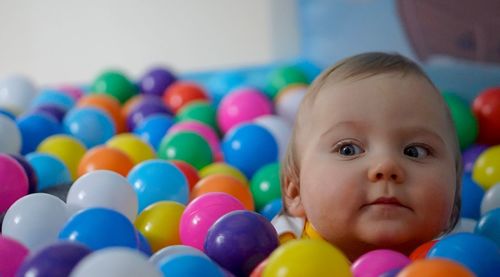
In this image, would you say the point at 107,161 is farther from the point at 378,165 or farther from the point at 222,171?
the point at 378,165

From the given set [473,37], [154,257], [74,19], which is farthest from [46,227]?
[74,19]

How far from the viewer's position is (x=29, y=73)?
3.74 m

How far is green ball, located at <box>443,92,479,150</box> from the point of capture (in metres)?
1.87

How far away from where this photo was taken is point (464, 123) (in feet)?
6.16

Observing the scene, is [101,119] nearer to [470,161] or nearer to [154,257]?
[470,161]

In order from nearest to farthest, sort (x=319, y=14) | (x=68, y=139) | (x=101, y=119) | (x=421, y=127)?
(x=421, y=127), (x=68, y=139), (x=101, y=119), (x=319, y=14)

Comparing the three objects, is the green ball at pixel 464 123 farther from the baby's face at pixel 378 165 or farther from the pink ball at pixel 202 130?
the baby's face at pixel 378 165

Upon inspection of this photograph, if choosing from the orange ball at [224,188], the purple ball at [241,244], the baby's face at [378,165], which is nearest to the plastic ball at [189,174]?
the orange ball at [224,188]

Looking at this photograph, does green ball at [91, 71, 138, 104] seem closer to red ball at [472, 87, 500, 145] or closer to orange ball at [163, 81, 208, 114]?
orange ball at [163, 81, 208, 114]

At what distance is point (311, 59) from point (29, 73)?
1566mm

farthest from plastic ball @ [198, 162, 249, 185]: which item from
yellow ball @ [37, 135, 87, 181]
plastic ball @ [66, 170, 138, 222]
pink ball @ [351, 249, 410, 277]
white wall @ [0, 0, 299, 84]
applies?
white wall @ [0, 0, 299, 84]

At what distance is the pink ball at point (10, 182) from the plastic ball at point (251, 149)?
555 mm

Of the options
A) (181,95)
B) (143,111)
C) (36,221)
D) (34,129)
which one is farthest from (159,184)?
(181,95)

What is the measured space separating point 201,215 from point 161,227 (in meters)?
0.08
